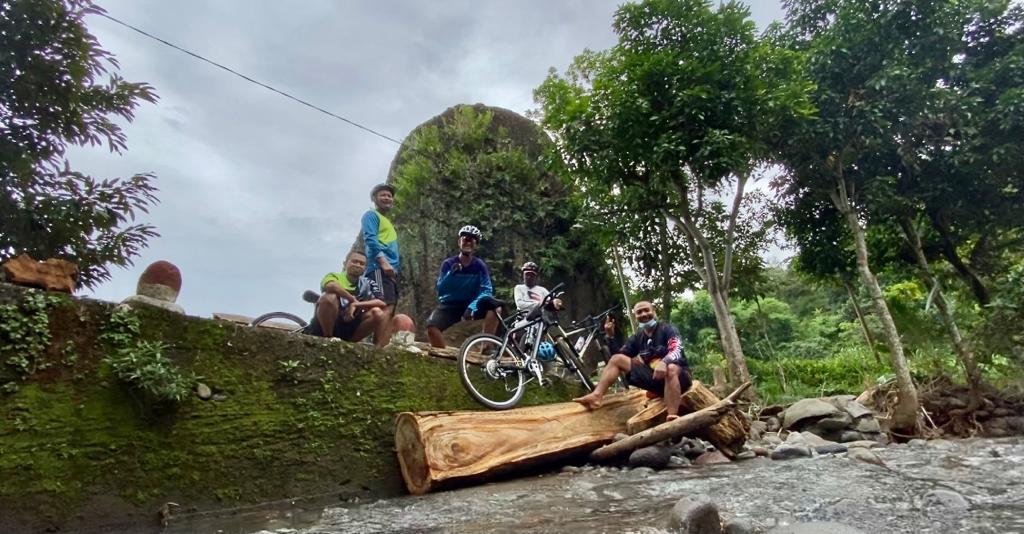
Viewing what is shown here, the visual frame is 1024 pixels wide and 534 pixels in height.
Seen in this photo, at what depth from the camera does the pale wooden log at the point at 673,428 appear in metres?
5.52

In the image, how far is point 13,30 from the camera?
4.88 meters

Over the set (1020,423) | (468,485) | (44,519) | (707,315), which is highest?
(707,315)

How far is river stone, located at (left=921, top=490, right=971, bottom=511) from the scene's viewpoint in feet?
10.5

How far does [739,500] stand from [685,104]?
296 inches

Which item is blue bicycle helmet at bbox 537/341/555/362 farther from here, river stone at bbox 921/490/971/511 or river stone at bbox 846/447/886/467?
river stone at bbox 921/490/971/511

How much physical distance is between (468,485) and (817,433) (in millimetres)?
6324

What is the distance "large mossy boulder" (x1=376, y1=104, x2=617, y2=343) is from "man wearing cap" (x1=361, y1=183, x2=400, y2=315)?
26.5 feet

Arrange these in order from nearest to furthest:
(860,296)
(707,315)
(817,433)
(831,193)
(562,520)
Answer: (562,520), (817,433), (831,193), (860,296), (707,315)

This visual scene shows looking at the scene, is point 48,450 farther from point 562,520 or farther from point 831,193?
point 831,193

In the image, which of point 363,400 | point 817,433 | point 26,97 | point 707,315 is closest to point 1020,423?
point 817,433

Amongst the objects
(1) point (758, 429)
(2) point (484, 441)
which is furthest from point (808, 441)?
(2) point (484, 441)

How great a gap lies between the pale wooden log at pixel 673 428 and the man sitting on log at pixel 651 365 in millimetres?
260

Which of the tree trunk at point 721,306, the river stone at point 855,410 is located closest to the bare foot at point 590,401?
the tree trunk at point 721,306

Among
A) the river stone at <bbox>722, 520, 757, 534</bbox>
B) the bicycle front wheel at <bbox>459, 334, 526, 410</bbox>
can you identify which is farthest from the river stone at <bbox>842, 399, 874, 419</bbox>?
the river stone at <bbox>722, 520, 757, 534</bbox>
